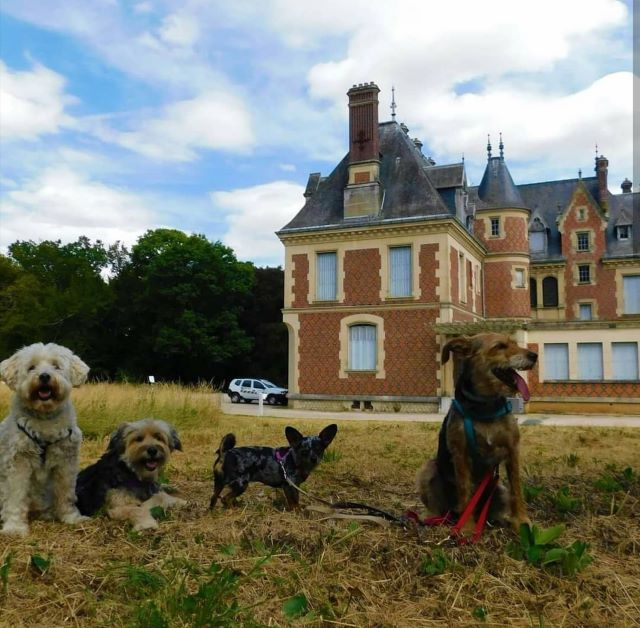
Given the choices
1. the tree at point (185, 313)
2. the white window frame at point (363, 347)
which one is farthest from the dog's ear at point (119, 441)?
the tree at point (185, 313)

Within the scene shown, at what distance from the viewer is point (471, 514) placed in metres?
3.44

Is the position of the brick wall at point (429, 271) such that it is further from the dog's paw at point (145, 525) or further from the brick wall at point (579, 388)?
the dog's paw at point (145, 525)

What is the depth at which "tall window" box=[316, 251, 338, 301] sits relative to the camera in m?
23.2

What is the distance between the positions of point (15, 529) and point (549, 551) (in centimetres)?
317

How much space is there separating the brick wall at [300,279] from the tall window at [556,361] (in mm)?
9345

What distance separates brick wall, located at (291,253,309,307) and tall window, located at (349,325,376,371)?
237 cm

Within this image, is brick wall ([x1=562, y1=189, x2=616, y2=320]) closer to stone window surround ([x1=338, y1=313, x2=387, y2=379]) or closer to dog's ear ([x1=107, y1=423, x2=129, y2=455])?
stone window surround ([x1=338, y1=313, x2=387, y2=379])

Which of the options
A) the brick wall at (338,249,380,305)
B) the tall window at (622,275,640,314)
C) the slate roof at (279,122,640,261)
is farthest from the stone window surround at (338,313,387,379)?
the tall window at (622,275,640,314)

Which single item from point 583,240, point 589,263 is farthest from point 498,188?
point 589,263

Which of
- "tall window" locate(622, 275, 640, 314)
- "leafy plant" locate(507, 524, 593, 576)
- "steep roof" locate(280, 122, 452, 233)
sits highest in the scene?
"steep roof" locate(280, 122, 452, 233)

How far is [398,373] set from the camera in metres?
21.9

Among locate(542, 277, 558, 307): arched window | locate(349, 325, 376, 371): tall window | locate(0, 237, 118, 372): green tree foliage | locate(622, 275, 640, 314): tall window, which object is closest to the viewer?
locate(349, 325, 376, 371): tall window

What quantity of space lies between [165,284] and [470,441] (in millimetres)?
37847

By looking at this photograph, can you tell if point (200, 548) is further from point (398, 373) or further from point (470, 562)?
point (398, 373)
